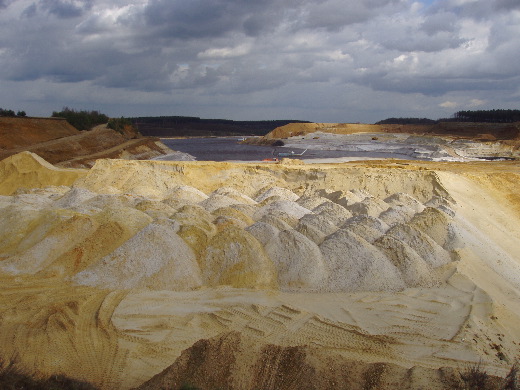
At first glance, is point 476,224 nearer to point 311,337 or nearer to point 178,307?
point 311,337

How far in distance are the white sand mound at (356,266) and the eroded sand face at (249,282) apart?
2cm

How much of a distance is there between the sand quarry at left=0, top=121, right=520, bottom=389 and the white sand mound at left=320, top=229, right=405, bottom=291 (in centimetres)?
3

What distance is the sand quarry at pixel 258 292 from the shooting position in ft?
16.1

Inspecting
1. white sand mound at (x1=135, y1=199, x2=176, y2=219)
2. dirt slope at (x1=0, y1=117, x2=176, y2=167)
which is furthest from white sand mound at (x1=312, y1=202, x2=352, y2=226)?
dirt slope at (x1=0, y1=117, x2=176, y2=167)

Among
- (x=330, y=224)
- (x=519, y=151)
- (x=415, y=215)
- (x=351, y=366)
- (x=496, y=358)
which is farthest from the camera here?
(x=519, y=151)

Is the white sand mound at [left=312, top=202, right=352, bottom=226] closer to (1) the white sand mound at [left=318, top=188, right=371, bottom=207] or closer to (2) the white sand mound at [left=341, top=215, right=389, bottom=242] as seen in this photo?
(2) the white sand mound at [left=341, top=215, right=389, bottom=242]

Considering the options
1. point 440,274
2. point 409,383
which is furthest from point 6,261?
point 440,274

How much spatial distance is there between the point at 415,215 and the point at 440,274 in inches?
110

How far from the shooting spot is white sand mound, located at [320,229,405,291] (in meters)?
7.86

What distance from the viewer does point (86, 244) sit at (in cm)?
852

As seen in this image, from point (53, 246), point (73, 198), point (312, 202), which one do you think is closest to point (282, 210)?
point (312, 202)

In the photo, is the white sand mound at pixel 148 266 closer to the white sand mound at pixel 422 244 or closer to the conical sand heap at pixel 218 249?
the conical sand heap at pixel 218 249

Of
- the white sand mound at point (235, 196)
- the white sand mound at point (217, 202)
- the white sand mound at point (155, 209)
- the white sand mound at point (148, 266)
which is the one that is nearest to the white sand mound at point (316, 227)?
the white sand mound at point (148, 266)

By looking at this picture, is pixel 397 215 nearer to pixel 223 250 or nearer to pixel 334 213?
pixel 334 213
